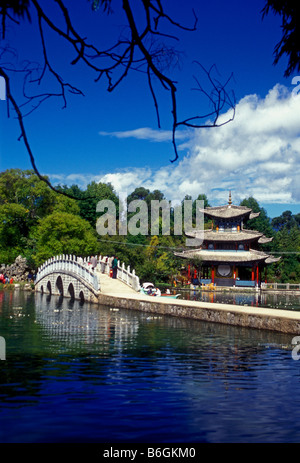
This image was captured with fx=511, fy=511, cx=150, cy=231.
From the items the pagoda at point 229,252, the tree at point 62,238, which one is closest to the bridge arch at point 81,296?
the tree at point 62,238

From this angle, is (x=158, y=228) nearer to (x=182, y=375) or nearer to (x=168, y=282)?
(x=168, y=282)

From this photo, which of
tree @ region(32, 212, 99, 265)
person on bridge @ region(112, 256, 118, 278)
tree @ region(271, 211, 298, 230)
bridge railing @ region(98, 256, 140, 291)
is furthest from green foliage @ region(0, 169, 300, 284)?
tree @ region(271, 211, 298, 230)

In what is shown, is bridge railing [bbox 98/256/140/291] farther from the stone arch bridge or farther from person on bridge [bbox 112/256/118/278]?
person on bridge [bbox 112/256/118/278]

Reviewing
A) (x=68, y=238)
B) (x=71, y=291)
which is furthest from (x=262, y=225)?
(x=71, y=291)

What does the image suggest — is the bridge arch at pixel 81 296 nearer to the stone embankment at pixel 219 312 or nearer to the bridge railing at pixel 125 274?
the bridge railing at pixel 125 274

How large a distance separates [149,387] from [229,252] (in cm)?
3962

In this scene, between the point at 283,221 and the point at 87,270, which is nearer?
the point at 87,270

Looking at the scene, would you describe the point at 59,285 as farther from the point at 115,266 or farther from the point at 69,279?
the point at 115,266

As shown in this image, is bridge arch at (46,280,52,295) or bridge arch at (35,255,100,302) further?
bridge arch at (46,280,52,295)

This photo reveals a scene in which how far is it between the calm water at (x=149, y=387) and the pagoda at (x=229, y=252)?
30354 mm

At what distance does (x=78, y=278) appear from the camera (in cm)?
2889

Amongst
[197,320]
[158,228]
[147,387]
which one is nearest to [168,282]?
[158,228]

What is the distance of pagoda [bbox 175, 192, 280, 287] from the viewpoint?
4466cm

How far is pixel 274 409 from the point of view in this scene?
6.70m
